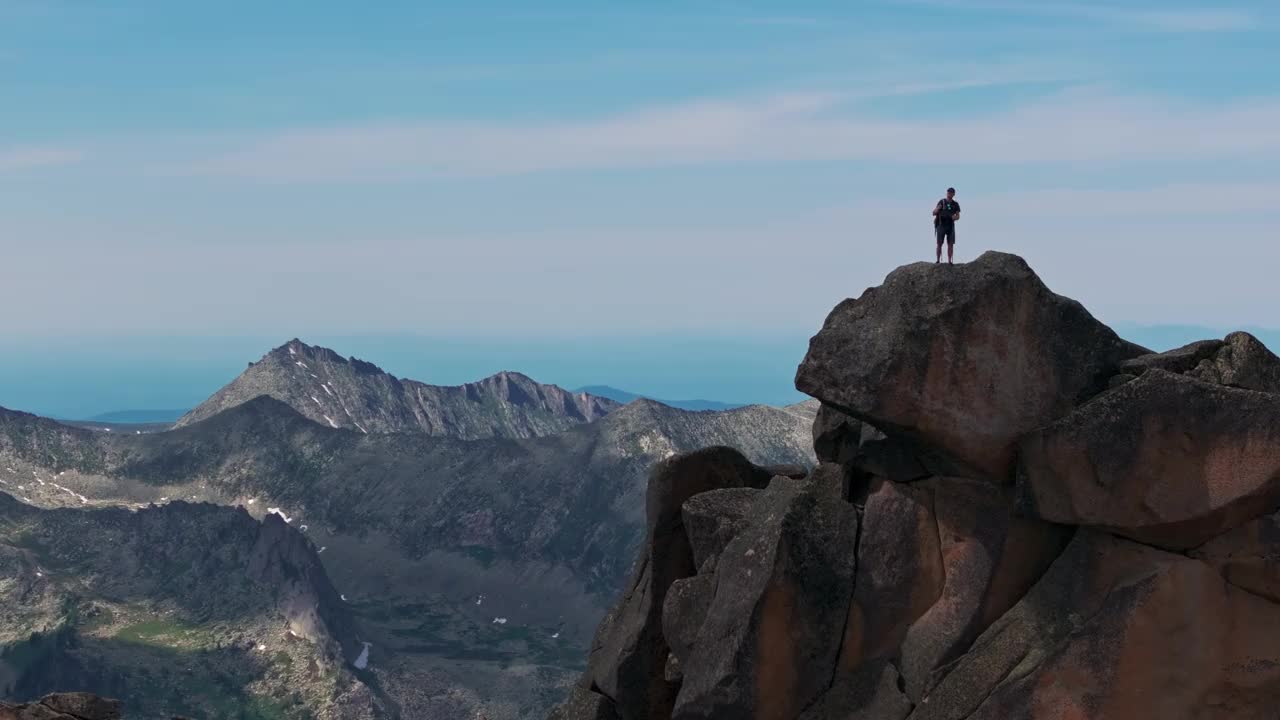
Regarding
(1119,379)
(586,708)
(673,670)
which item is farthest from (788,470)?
(1119,379)

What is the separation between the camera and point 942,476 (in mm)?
48469

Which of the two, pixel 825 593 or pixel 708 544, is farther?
pixel 708 544

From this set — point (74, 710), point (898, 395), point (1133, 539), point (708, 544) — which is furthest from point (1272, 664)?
point (74, 710)

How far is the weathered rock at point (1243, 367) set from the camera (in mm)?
45938

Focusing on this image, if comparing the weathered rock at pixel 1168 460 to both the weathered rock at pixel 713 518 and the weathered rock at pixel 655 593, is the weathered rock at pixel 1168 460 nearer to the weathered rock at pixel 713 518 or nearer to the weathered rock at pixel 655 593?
the weathered rock at pixel 713 518

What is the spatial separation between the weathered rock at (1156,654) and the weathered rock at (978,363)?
544cm

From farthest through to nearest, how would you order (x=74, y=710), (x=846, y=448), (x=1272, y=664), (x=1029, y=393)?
(x=74, y=710) < (x=846, y=448) < (x=1029, y=393) < (x=1272, y=664)

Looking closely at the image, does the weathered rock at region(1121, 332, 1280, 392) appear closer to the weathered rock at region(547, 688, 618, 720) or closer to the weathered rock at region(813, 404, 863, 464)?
the weathered rock at region(813, 404, 863, 464)

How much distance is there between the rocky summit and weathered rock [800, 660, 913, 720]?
0.23 feet

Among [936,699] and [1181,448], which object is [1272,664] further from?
[936,699]

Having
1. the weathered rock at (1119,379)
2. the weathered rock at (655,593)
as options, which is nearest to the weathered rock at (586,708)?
the weathered rock at (655,593)

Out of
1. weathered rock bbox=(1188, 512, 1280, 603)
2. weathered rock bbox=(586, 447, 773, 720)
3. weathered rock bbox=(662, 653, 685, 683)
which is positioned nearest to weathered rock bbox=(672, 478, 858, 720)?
weathered rock bbox=(662, 653, 685, 683)

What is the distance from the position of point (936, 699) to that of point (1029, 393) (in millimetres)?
9679

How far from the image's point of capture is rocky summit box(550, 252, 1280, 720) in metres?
43.7
